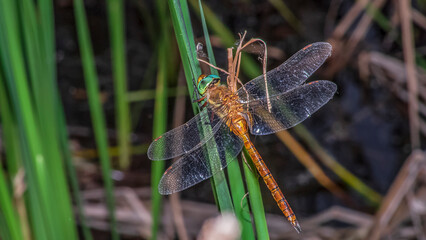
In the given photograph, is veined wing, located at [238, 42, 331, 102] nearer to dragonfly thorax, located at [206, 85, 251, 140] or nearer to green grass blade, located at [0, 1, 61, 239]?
dragonfly thorax, located at [206, 85, 251, 140]

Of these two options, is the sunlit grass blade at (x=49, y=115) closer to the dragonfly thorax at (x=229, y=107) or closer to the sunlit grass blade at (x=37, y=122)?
the sunlit grass blade at (x=37, y=122)

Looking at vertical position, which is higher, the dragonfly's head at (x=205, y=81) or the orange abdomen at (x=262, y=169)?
the dragonfly's head at (x=205, y=81)

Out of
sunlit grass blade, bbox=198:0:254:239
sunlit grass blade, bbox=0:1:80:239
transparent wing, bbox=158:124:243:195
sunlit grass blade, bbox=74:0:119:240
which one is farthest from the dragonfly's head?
sunlit grass blade, bbox=74:0:119:240

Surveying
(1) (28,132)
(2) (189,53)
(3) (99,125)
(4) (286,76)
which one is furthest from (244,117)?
(3) (99,125)

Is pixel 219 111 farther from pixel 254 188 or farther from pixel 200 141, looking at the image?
pixel 254 188

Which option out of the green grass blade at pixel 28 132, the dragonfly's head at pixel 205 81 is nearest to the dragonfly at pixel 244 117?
the dragonfly's head at pixel 205 81

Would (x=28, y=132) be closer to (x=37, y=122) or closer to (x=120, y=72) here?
(x=37, y=122)

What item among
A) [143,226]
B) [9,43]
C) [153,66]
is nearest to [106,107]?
→ [153,66]
